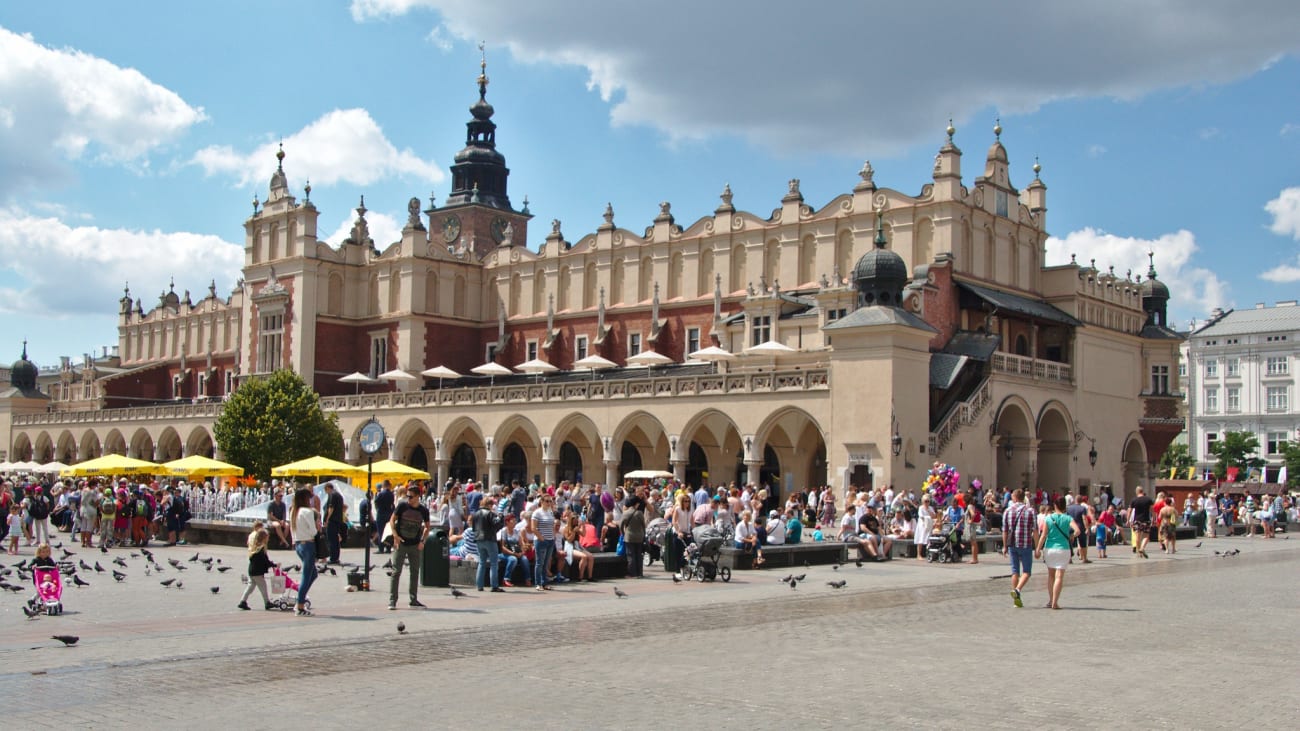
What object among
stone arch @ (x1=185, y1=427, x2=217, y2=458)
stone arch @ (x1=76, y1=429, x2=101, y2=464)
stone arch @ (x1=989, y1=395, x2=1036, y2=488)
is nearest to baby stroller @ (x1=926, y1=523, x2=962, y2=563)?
stone arch @ (x1=989, y1=395, x2=1036, y2=488)

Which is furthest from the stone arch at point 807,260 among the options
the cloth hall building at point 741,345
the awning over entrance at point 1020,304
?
the awning over entrance at point 1020,304

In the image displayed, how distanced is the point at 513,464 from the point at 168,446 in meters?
23.8

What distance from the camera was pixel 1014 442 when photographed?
4431cm

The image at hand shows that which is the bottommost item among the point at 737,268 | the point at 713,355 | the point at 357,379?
the point at 357,379

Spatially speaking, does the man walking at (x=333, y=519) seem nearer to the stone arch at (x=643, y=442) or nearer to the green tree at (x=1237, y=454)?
the stone arch at (x=643, y=442)

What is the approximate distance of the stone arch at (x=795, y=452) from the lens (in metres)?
43.6

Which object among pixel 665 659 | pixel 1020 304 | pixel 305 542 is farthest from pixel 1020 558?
pixel 1020 304

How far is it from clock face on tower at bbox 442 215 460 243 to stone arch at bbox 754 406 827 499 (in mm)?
34612

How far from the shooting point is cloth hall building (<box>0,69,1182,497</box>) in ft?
134

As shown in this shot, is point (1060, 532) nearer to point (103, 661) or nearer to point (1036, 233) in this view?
point (103, 661)

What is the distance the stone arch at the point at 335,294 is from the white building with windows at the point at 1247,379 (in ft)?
207

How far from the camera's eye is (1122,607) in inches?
690

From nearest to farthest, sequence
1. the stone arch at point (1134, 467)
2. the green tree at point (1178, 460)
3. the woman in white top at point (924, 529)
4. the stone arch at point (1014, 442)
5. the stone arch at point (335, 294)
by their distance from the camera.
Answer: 1. the woman in white top at point (924, 529)
2. the stone arch at point (1014, 442)
3. the stone arch at point (1134, 467)
4. the stone arch at point (335, 294)
5. the green tree at point (1178, 460)

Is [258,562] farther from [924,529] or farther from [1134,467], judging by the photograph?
[1134,467]
